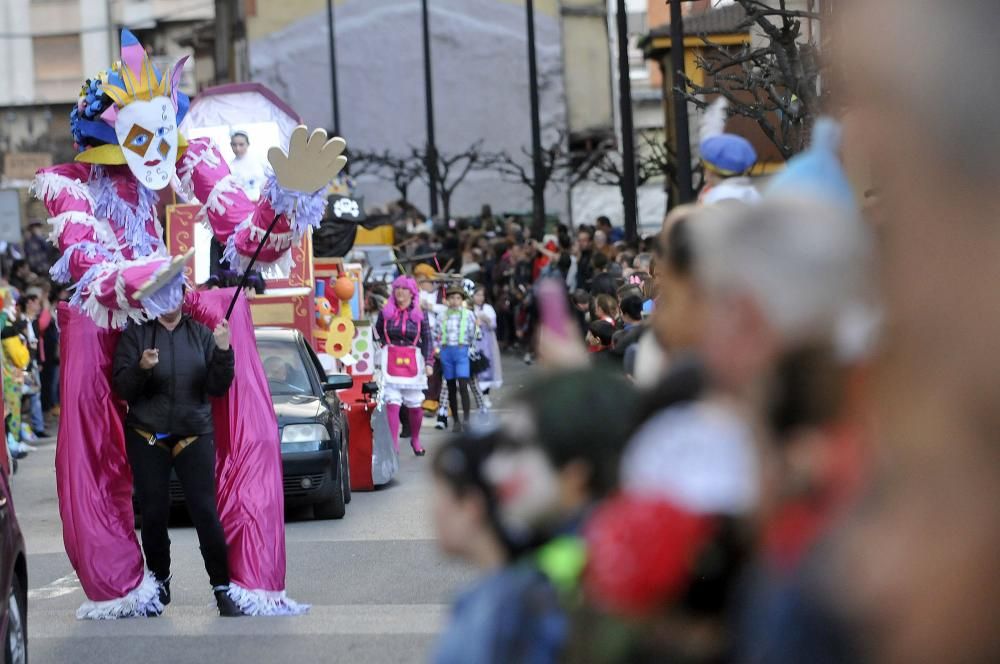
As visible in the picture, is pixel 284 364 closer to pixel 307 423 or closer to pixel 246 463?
pixel 307 423

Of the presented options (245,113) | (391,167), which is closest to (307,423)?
(245,113)

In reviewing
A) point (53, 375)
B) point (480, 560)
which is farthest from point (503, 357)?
point (480, 560)

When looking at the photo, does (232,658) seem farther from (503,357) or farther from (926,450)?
(503,357)

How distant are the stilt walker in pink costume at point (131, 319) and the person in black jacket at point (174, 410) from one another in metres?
0.15

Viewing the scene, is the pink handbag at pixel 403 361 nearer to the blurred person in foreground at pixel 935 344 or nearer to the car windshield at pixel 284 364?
the car windshield at pixel 284 364

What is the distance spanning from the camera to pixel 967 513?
86.1 inches

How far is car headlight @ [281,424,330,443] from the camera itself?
1298 centimetres

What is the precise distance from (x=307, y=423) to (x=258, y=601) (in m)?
4.28

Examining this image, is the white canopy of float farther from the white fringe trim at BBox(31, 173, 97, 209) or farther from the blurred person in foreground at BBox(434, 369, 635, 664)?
the blurred person in foreground at BBox(434, 369, 635, 664)

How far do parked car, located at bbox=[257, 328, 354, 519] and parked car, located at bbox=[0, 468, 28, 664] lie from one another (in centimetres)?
566

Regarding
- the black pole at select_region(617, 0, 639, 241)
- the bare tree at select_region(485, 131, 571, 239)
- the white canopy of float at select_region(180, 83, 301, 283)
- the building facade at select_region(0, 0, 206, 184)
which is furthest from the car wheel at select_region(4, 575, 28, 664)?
the building facade at select_region(0, 0, 206, 184)

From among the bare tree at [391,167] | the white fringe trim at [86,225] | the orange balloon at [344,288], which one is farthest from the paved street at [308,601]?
the bare tree at [391,167]

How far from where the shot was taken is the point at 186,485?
870cm

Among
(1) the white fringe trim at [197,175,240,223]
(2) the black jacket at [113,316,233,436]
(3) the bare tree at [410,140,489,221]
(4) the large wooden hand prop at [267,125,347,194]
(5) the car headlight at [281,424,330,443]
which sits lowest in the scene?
(5) the car headlight at [281,424,330,443]
